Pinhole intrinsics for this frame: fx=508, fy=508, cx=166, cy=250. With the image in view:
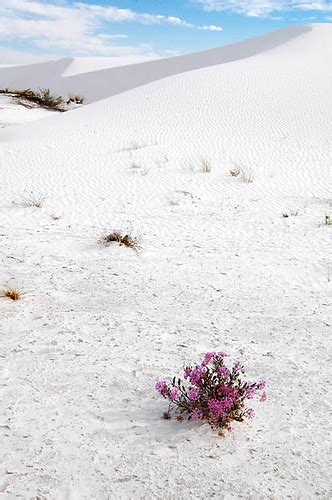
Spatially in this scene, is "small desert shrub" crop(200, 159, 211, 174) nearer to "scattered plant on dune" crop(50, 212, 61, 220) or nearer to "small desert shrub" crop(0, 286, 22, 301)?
"scattered plant on dune" crop(50, 212, 61, 220)

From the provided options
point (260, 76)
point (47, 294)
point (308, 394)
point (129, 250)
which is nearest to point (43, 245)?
point (129, 250)

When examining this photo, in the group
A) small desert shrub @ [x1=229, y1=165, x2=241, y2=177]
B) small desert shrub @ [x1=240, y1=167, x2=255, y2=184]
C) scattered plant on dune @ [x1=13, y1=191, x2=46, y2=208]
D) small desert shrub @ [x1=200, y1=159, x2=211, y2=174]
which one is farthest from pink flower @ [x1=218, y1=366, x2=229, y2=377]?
small desert shrub @ [x1=200, y1=159, x2=211, y2=174]

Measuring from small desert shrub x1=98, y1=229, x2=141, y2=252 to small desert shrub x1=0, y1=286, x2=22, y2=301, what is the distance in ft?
4.54

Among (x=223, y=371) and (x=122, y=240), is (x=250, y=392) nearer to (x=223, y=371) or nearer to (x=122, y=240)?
(x=223, y=371)

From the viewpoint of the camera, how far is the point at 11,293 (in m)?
4.06

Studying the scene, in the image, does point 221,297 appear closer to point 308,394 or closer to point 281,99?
point 308,394

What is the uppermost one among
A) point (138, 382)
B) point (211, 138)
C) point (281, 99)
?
point (281, 99)

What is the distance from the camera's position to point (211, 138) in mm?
10828

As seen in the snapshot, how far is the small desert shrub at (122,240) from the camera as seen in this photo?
17.5 feet

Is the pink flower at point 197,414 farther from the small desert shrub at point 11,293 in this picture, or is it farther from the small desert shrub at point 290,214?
the small desert shrub at point 290,214

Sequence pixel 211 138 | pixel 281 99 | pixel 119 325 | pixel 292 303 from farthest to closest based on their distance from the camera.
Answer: pixel 281 99 → pixel 211 138 → pixel 292 303 → pixel 119 325

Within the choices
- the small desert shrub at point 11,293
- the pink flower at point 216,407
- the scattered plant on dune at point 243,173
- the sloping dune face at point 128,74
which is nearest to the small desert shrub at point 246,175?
the scattered plant on dune at point 243,173

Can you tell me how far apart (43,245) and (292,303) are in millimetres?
2640

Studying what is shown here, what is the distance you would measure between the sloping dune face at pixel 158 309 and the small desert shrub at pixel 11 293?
0.34 ft
